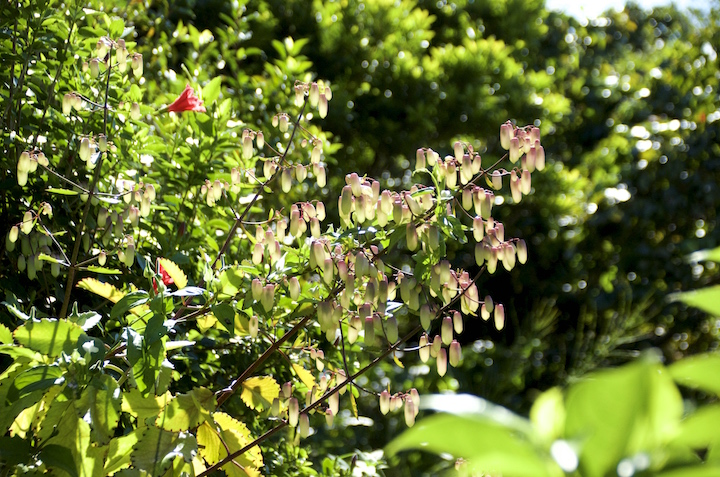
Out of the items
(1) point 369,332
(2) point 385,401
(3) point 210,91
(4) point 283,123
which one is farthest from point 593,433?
(3) point 210,91

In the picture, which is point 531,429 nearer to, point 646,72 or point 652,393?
point 652,393

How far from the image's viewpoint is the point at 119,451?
1.18 m

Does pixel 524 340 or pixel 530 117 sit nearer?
pixel 530 117

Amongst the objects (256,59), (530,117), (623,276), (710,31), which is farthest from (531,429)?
(710,31)

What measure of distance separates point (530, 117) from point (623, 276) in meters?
1.52

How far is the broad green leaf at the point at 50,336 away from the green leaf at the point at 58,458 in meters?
0.15

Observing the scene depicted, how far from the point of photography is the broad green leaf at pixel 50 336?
111 centimetres

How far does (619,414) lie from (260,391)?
3.62ft

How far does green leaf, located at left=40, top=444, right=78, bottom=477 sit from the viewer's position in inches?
42.5

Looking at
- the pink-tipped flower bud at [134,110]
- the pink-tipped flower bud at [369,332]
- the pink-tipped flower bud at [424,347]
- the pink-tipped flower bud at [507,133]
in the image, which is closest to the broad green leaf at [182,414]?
the pink-tipped flower bud at [369,332]

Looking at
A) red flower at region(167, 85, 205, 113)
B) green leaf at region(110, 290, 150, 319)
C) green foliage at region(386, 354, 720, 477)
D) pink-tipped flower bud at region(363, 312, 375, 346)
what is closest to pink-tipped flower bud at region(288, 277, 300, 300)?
pink-tipped flower bud at region(363, 312, 375, 346)

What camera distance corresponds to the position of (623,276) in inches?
198

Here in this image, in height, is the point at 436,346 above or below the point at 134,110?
below

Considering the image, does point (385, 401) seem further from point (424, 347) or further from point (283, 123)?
point (283, 123)
